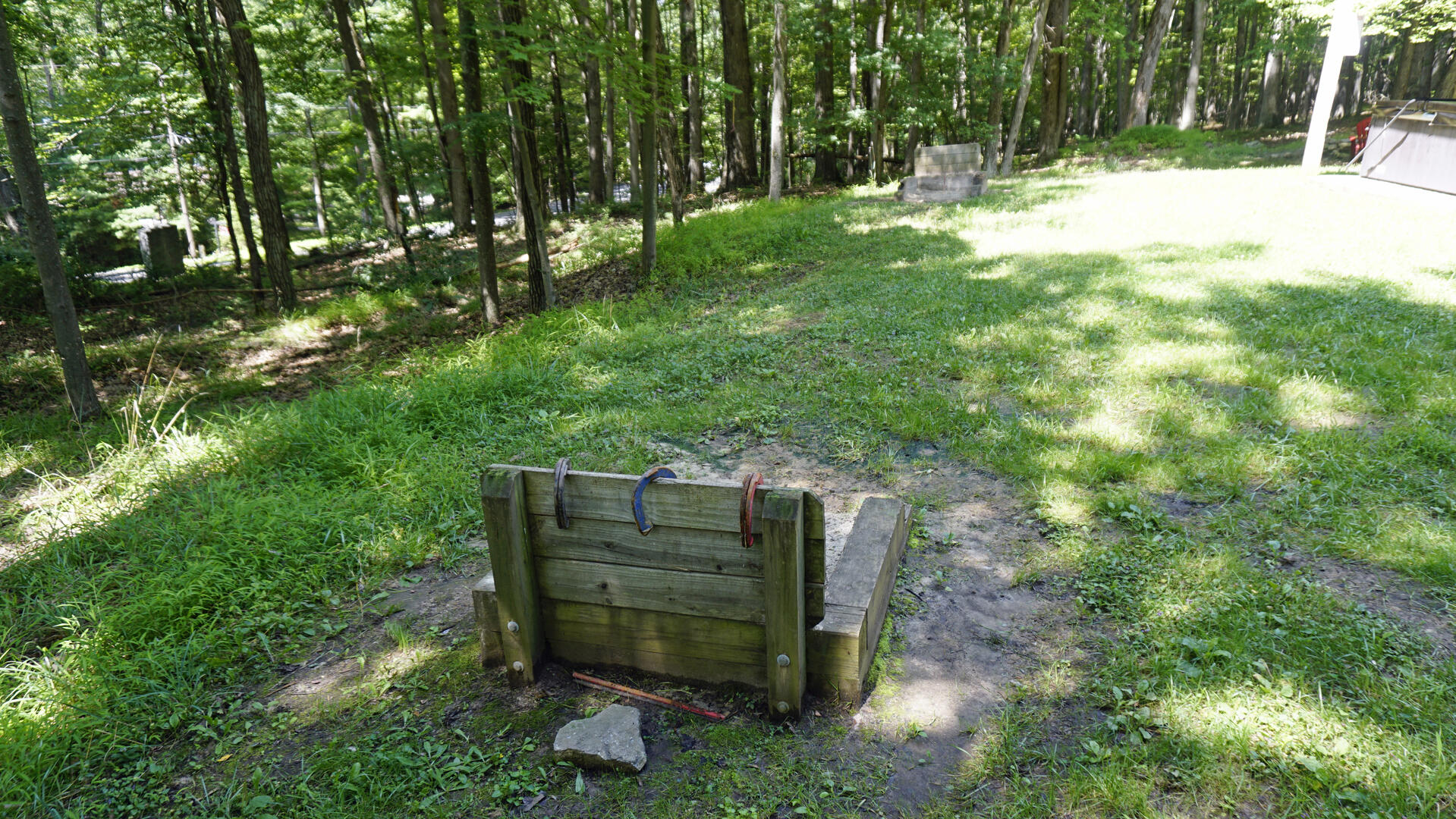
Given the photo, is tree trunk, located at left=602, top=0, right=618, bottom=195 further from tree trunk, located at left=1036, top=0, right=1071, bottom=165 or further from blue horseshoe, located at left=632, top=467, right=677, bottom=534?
tree trunk, located at left=1036, top=0, right=1071, bottom=165

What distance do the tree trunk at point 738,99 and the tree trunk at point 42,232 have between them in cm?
1428

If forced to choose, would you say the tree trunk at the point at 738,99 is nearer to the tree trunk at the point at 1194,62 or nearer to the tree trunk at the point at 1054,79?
the tree trunk at the point at 1054,79

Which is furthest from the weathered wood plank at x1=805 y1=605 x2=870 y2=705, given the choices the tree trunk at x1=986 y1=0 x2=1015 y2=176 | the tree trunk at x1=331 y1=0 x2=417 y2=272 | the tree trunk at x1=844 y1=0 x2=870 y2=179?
the tree trunk at x1=986 y1=0 x2=1015 y2=176

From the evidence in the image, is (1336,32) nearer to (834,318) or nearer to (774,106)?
(774,106)

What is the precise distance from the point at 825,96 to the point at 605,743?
21135 mm

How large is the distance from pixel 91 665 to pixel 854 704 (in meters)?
3.24

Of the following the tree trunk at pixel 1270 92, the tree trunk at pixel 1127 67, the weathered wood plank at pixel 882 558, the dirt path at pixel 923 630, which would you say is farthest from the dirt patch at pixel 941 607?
the tree trunk at pixel 1270 92

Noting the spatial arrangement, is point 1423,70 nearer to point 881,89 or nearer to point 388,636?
point 881,89

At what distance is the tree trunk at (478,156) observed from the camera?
31.0ft

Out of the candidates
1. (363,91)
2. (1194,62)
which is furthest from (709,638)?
(1194,62)

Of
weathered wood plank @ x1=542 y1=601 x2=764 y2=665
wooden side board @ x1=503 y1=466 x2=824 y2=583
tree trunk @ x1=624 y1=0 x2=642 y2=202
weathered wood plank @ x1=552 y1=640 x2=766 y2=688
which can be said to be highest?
tree trunk @ x1=624 y1=0 x2=642 y2=202

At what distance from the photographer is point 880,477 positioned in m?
4.86

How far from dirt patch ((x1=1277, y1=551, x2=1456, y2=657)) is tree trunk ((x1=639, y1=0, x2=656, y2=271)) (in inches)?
356

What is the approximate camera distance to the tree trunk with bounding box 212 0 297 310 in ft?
37.0
